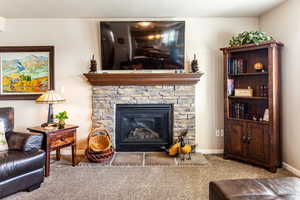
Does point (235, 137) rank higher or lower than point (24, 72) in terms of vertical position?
lower

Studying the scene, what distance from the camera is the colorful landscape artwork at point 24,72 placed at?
11.7 ft

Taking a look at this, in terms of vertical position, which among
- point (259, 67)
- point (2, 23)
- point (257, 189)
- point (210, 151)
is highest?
point (2, 23)

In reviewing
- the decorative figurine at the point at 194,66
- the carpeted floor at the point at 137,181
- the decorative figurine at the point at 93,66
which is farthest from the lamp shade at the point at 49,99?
the decorative figurine at the point at 194,66

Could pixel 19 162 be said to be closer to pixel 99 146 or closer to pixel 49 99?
pixel 49 99

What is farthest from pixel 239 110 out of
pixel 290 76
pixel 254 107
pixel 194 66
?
pixel 194 66

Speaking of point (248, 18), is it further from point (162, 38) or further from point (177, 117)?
point (177, 117)

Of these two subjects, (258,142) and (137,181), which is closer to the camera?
(137,181)

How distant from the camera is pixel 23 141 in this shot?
95.6 inches

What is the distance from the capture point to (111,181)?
2.57m

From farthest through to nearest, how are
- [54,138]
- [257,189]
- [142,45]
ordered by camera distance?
[142,45] → [54,138] → [257,189]

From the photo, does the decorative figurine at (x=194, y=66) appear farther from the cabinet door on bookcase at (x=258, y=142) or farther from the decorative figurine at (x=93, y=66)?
the decorative figurine at (x=93, y=66)

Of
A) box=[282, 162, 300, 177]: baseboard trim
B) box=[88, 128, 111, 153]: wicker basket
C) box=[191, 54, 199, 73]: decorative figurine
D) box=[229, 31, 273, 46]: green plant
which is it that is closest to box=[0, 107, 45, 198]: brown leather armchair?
box=[88, 128, 111, 153]: wicker basket

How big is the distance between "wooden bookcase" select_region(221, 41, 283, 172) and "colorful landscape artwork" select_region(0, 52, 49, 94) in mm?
3112

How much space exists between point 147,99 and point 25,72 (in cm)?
219
